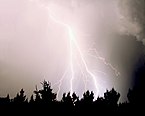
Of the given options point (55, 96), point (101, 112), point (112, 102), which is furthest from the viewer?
point (55, 96)

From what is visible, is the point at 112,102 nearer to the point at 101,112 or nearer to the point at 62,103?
the point at 101,112

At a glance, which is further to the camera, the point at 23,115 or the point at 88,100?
the point at 88,100

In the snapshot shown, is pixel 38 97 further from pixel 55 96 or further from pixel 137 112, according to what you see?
pixel 137 112

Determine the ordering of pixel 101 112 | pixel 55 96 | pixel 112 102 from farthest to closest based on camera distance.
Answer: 1. pixel 55 96
2. pixel 112 102
3. pixel 101 112

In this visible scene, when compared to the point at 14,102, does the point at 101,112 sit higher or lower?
lower

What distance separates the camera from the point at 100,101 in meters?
31.1

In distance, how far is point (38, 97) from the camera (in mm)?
33656

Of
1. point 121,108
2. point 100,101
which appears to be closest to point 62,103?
point 100,101

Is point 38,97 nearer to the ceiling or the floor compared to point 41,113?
nearer to the ceiling

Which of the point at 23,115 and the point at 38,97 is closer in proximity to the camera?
the point at 23,115

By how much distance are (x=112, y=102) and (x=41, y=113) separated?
825cm

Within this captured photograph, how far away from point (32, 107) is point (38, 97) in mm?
3322

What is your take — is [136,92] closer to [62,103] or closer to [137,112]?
[137,112]

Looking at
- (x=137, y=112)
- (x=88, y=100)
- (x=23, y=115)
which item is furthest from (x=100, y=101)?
(x=23, y=115)
